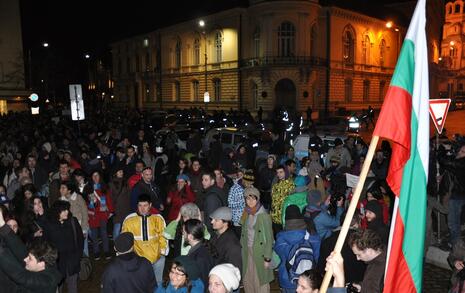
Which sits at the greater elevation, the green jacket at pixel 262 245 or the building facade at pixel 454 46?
the building facade at pixel 454 46

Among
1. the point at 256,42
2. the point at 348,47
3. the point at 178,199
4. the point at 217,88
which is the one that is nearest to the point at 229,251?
the point at 178,199

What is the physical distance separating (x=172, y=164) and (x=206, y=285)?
6.72 meters

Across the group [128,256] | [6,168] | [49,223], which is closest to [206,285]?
[128,256]

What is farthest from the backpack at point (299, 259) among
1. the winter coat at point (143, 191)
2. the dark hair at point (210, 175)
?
the winter coat at point (143, 191)

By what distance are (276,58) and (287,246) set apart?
39089 mm

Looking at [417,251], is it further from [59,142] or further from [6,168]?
[59,142]

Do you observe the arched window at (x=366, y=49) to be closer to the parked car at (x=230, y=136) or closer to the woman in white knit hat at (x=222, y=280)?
the parked car at (x=230, y=136)

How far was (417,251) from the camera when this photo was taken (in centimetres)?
313

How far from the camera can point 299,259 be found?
4992mm

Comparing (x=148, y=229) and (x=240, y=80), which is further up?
(x=240, y=80)

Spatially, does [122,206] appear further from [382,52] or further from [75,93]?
[382,52]

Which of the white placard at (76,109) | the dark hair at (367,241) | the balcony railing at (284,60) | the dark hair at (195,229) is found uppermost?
the balcony railing at (284,60)

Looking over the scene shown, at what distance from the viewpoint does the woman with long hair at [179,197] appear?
7.75 m

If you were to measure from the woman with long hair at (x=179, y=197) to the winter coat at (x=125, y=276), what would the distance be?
Answer: 3.26 meters
